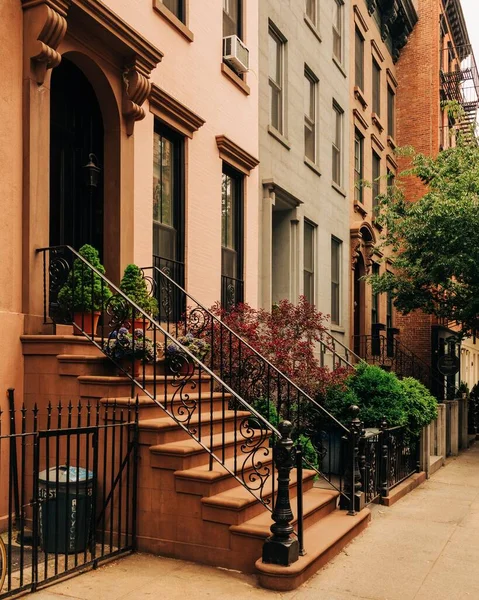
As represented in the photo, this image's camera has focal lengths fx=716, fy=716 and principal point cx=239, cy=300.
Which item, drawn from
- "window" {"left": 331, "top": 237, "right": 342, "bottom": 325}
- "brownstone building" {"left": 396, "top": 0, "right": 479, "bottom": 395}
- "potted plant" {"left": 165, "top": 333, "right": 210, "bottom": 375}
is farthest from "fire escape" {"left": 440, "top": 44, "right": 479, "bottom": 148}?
"potted plant" {"left": 165, "top": 333, "right": 210, "bottom": 375}

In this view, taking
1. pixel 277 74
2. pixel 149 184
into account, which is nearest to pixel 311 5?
pixel 277 74

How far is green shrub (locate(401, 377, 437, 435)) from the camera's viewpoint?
11531mm

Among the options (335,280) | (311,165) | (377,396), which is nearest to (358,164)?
(335,280)

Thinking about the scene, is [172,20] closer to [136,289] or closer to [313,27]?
[136,289]

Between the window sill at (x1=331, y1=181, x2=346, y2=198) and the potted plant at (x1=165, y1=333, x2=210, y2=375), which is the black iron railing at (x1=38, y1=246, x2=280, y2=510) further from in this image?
the window sill at (x1=331, y1=181, x2=346, y2=198)

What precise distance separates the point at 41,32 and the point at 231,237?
5946 mm

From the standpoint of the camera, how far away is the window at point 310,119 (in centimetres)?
1655

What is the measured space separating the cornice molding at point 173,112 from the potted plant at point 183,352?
3.38 metres

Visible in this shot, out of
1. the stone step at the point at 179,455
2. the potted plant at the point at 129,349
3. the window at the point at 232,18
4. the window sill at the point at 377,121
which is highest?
the window sill at the point at 377,121

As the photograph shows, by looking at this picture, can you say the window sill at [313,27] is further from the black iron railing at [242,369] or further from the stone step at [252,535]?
the stone step at [252,535]

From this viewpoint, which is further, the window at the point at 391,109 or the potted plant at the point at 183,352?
the window at the point at 391,109

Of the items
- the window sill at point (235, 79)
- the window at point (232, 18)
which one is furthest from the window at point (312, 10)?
the window sill at point (235, 79)

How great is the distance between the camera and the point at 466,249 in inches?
625

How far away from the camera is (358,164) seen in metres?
20.7
